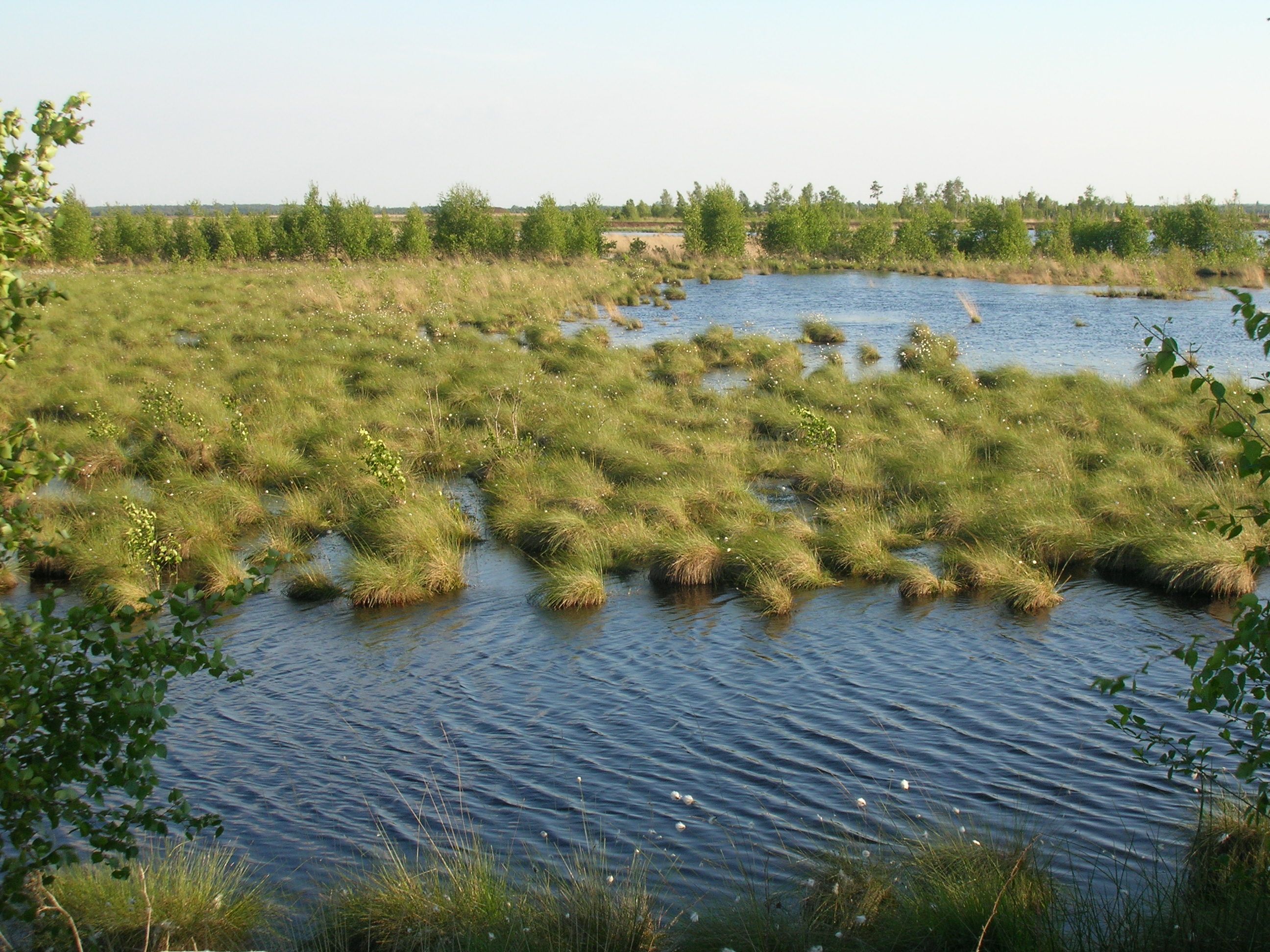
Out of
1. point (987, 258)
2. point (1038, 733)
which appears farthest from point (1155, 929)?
point (987, 258)

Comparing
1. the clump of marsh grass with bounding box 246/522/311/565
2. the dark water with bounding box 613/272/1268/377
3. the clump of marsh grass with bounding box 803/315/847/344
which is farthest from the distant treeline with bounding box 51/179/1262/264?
the clump of marsh grass with bounding box 246/522/311/565

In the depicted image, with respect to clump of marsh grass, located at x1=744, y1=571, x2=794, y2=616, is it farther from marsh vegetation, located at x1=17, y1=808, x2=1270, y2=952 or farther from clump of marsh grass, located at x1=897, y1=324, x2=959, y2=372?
clump of marsh grass, located at x1=897, y1=324, x2=959, y2=372

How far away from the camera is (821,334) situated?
3219 centimetres

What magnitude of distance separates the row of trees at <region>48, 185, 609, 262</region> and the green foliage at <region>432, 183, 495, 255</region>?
0.15ft

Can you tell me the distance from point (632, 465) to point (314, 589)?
535 centimetres

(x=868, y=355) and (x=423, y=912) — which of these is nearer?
(x=423, y=912)

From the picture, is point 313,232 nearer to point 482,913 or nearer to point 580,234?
point 580,234

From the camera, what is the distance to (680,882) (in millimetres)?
6441

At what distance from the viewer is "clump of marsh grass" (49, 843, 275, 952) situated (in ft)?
17.6

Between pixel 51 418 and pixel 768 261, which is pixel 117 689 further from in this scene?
pixel 768 261

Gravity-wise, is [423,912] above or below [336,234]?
below

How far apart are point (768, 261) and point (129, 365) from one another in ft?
193

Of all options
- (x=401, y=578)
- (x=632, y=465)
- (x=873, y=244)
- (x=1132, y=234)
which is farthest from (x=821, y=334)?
(x=873, y=244)

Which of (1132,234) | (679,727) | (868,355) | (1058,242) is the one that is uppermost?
(1132,234)
